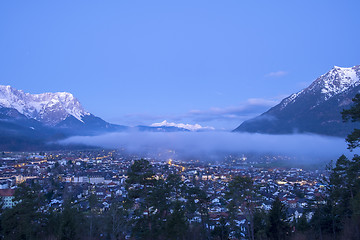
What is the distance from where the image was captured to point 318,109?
5320 inches

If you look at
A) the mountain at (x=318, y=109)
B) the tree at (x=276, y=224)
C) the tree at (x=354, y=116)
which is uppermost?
the mountain at (x=318, y=109)

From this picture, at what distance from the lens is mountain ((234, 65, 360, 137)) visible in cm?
12000

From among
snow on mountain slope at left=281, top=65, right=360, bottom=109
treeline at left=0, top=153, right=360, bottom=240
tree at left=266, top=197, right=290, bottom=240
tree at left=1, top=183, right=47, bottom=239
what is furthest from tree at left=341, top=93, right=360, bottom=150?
snow on mountain slope at left=281, top=65, right=360, bottom=109

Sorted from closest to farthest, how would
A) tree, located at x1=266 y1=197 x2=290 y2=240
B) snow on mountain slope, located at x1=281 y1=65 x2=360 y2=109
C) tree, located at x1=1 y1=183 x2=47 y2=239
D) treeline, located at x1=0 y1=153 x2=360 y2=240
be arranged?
treeline, located at x1=0 y1=153 x2=360 y2=240, tree, located at x1=1 y1=183 x2=47 y2=239, tree, located at x1=266 y1=197 x2=290 y2=240, snow on mountain slope, located at x1=281 y1=65 x2=360 y2=109

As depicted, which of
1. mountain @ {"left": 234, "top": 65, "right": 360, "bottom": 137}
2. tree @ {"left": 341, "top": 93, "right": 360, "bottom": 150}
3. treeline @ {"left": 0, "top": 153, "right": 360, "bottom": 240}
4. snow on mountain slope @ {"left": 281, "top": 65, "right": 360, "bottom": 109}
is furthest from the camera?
snow on mountain slope @ {"left": 281, "top": 65, "right": 360, "bottom": 109}

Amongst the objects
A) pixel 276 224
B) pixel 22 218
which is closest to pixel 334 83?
pixel 276 224

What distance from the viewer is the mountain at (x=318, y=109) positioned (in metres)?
120

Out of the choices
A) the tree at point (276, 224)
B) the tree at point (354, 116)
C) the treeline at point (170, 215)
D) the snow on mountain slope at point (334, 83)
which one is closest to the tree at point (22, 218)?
the treeline at point (170, 215)

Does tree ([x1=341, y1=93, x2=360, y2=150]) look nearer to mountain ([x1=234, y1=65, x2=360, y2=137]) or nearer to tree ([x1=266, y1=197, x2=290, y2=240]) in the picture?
tree ([x1=266, y1=197, x2=290, y2=240])

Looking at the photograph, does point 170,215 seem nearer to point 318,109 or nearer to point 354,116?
point 354,116

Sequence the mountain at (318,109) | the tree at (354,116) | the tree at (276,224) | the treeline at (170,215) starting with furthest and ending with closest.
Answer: the mountain at (318,109) < the tree at (276,224) < the treeline at (170,215) < the tree at (354,116)

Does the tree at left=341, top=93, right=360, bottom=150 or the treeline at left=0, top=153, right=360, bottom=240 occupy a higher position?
the tree at left=341, top=93, right=360, bottom=150

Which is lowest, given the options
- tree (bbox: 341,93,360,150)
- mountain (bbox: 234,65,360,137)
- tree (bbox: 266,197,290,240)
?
tree (bbox: 266,197,290,240)

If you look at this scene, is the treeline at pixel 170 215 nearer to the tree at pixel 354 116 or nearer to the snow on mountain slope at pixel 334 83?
the tree at pixel 354 116
